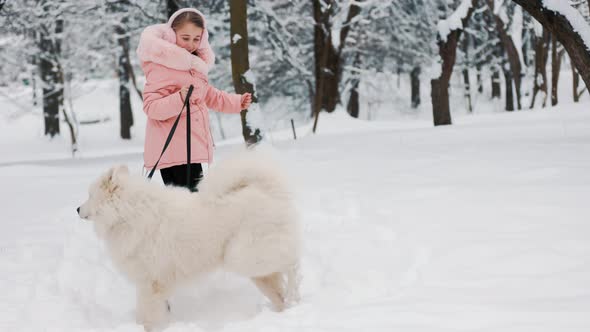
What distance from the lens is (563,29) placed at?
6281 mm

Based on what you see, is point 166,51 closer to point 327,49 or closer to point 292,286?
point 292,286

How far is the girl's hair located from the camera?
173 inches

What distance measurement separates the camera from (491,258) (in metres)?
4.04

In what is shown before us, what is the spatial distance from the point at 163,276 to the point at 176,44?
69.9 inches

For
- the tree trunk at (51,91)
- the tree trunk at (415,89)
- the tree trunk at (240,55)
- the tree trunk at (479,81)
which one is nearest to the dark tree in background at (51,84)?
the tree trunk at (51,91)

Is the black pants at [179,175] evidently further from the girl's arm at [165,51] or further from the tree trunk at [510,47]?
the tree trunk at [510,47]

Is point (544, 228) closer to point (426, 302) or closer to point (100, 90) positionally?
point (426, 302)

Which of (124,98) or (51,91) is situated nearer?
(51,91)

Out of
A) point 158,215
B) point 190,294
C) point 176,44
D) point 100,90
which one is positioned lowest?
point 190,294

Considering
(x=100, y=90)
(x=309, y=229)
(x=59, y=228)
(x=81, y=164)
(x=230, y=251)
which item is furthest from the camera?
(x=100, y=90)

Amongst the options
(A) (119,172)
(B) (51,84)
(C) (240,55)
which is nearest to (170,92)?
(A) (119,172)

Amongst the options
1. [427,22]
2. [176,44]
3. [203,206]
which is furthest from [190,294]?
[427,22]

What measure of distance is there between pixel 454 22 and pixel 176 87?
30.6 feet

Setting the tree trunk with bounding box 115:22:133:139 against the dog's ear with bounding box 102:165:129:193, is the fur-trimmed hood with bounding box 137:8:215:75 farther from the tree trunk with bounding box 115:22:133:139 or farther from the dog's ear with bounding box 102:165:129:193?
the tree trunk with bounding box 115:22:133:139
